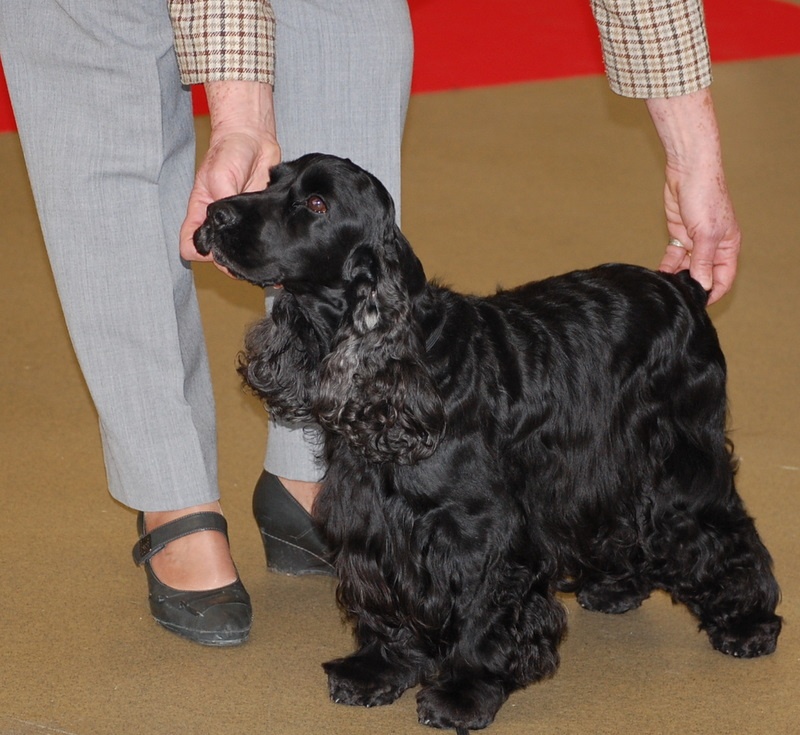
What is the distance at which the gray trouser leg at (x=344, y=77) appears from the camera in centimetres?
228

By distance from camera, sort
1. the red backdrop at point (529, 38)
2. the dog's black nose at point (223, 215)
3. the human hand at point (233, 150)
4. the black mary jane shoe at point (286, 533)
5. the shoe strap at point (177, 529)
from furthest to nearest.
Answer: the red backdrop at point (529, 38), the black mary jane shoe at point (286, 533), the shoe strap at point (177, 529), the human hand at point (233, 150), the dog's black nose at point (223, 215)

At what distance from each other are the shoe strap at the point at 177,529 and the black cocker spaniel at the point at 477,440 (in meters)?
0.31

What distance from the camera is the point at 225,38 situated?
6.61 feet

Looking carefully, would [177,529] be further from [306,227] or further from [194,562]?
[306,227]

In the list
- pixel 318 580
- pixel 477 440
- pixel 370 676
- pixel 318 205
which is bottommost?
pixel 318 580

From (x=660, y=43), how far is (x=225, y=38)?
0.79m

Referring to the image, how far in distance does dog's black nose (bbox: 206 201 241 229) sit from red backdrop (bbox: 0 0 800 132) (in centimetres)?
502

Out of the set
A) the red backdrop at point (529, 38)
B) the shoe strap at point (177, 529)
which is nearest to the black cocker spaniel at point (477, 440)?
the shoe strap at point (177, 529)

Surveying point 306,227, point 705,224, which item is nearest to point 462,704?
point 306,227

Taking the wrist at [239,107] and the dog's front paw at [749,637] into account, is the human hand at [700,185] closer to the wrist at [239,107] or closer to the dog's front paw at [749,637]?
the dog's front paw at [749,637]

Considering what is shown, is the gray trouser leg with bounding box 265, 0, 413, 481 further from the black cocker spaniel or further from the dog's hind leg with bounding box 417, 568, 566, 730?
the dog's hind leg with bounding box 417, 568, 566, 730

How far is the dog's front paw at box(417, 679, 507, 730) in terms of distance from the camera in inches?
79.1

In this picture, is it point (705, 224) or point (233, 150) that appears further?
point (705, 224)

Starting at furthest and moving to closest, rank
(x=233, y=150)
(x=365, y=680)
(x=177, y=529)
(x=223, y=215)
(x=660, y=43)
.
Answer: (x=177, y=529), (x=660, y=43), (x=365, y=680), (x=233, y=150), (x=223, y=215)
